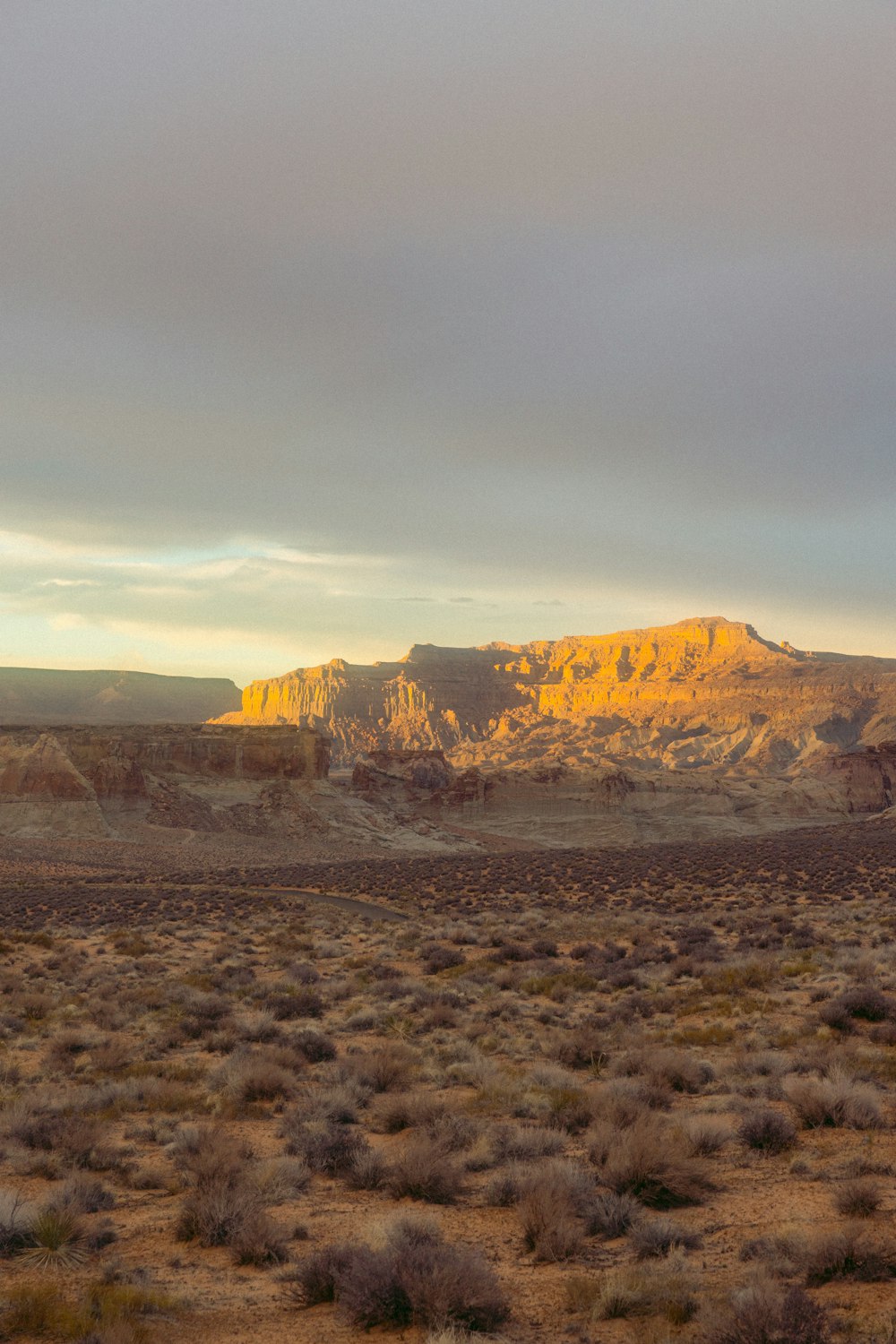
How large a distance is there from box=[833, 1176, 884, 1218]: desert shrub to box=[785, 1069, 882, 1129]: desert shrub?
79.3 inches

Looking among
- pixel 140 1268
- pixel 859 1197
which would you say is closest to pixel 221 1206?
pixel 140 1268

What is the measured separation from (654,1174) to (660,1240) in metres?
1.11

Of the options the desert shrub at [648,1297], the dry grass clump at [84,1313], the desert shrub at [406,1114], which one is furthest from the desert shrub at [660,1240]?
the desert shrub at [406,1114]

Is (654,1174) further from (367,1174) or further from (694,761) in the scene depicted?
(694,761)

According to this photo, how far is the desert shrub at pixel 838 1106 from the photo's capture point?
9.09 metres

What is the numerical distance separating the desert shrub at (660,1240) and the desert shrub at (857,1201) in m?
1.19

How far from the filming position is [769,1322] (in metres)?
5.06

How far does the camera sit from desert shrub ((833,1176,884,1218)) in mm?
7012

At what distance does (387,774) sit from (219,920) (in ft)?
235

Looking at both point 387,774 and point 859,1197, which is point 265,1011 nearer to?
point 859,1197

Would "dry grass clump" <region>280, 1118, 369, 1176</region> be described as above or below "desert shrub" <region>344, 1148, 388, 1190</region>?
below

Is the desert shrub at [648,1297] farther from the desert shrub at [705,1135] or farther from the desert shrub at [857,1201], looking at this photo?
the desert shrub at [705,1135]

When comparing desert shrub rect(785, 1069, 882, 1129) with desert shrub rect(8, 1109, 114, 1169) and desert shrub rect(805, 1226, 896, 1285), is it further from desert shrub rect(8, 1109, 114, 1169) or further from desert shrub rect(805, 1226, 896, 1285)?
desert shrub rect(8, 1109, 114, 1169)

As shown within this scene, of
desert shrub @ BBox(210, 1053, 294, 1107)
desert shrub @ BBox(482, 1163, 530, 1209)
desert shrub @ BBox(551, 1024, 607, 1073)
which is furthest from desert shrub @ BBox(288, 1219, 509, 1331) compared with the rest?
desert shrub @ BBox(551, 1024, 607, 1073)
